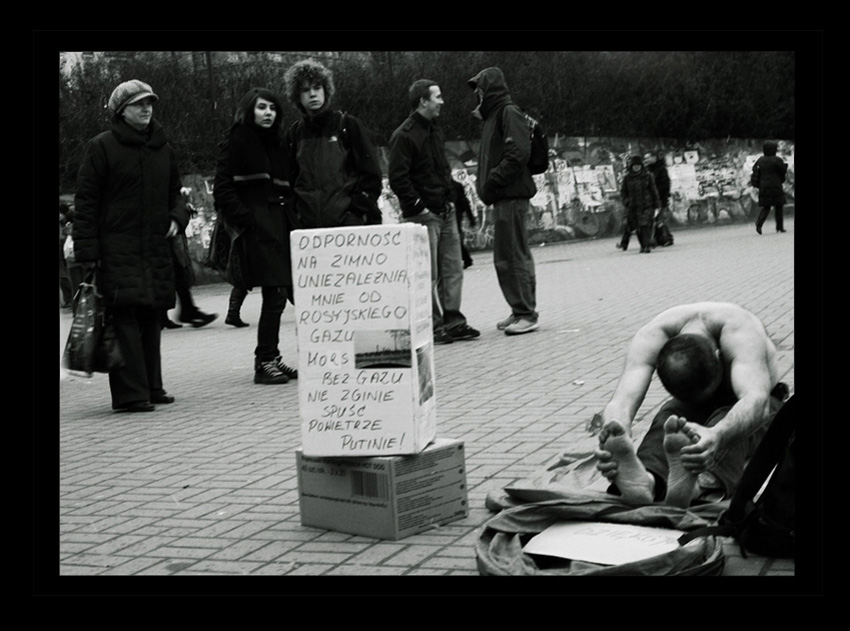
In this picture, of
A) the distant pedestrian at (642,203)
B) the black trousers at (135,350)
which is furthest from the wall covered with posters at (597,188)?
the black trousers at (135,350)

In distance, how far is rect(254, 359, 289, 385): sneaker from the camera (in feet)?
28.0

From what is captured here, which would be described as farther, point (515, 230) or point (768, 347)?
point (515, 230)

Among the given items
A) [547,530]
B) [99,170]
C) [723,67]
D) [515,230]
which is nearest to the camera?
[547,530]

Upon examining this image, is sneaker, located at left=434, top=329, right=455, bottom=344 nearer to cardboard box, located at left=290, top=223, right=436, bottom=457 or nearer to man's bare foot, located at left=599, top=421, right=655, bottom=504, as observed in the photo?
cardboard box, located at left=290, top=223, right=436, bottom=457

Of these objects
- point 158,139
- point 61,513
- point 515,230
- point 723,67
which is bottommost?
point 61,513

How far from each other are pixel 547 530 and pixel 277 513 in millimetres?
1319

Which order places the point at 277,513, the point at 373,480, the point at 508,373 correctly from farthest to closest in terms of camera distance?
the point at 508,373 < the point at 277,513 < the point at 373,480

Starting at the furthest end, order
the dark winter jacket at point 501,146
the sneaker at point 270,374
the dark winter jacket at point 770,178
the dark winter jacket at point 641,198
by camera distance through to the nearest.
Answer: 1. the dark winter jacket at point 770,178
2. the dark winter jacket at point 641,198
3. the dark winter jacket at point 501,146
4. the sneaker at point 270,374

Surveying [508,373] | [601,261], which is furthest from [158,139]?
[601,261]

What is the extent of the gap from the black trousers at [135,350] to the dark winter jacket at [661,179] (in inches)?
636

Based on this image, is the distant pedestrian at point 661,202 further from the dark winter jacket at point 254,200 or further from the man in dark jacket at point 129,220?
the man in dark jacket at point 129,220

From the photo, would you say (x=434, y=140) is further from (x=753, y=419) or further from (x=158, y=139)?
(x=753, y=419)

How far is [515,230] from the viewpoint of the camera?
10.0 meters

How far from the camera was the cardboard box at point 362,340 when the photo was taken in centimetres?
441
